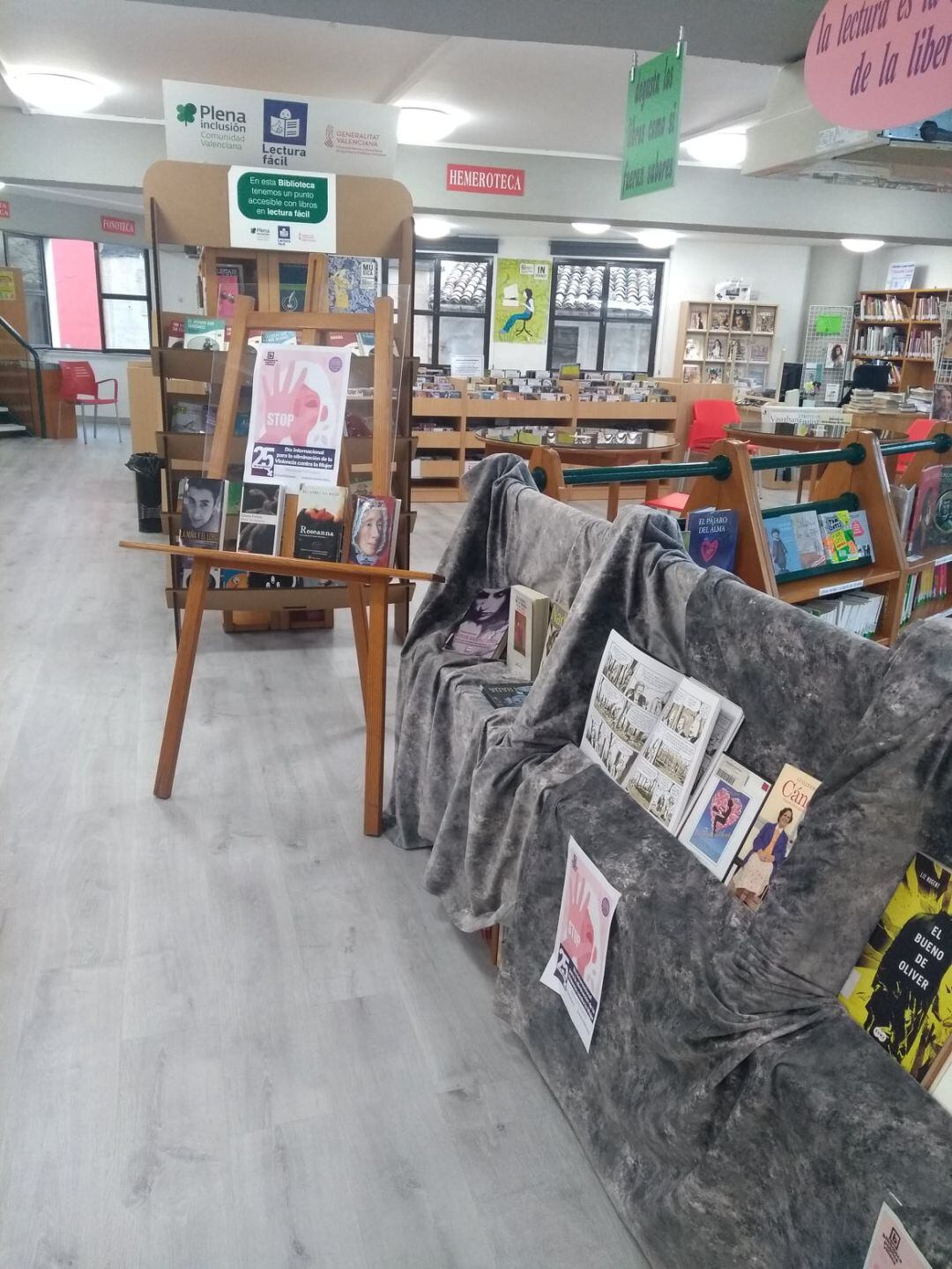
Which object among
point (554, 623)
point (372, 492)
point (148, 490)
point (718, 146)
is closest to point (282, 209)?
point (372, 492)

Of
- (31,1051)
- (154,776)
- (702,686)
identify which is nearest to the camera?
(702,686)

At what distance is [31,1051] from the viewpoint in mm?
1896

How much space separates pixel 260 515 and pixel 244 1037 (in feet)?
4.60

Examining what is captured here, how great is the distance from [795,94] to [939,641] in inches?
144

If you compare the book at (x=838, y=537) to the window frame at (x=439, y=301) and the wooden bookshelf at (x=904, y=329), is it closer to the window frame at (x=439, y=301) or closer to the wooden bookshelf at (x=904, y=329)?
the wooden bookshelf at (x=904, y=329)

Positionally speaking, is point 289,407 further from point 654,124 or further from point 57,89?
point 57,89

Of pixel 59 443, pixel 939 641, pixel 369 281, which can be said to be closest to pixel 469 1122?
pixel 939 641

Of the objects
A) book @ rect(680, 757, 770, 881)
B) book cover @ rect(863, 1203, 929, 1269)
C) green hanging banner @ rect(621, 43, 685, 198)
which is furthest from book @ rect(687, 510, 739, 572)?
green hanging banner @ rect(621, 43, 685, 198)

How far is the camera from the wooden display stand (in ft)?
7.72

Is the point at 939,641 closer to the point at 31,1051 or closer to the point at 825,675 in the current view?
the point at 825,675

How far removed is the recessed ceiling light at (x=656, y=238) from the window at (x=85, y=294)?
23.3 ft

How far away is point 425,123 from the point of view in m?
6.27

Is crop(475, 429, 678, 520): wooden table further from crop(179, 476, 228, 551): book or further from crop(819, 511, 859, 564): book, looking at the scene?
crop(179, 476, 228, 551): book

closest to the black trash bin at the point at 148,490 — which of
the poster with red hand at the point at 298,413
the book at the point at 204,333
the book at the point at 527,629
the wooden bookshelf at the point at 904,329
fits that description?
the book at the point at 204,333
